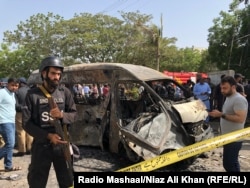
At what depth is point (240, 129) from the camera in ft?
15.1

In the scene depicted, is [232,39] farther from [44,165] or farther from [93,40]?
[44,165]

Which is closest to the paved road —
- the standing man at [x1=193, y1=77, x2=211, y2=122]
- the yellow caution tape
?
the yellow caution tape

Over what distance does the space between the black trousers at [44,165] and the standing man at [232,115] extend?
6.73ft

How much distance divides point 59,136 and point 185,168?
3714 mm

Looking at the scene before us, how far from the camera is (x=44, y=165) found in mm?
3504

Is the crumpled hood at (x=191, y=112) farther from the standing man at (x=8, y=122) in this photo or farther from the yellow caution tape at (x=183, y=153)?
the standing man at (x=8, y=122)

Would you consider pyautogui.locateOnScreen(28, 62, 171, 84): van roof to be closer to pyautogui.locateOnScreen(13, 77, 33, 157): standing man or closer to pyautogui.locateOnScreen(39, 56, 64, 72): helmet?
pyautogui.locateOnScreen(13, 77, 33, 157): standing man

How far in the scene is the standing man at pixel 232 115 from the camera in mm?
4531

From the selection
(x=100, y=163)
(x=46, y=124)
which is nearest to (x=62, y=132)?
(x=46, y=124)

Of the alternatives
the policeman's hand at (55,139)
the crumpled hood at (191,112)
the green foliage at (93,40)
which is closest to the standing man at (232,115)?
the crumpled hood at (191,112)

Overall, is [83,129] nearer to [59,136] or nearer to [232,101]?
[232,101]

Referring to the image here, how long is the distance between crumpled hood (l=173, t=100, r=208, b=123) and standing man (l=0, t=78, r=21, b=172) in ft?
9.31

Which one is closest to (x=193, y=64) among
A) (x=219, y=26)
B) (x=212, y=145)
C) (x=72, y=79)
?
(x=219, y=26)

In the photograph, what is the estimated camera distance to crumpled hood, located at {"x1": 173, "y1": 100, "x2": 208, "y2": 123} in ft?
20.7
